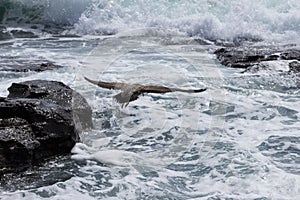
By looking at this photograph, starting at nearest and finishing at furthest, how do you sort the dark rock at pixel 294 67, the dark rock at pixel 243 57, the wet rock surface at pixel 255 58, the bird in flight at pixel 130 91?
the bird in flight at pixel 130 91 → the dark rock at pixel 294 67 → the wet rock surface at pixel 255 58 → the dark rock at pixel 243 57

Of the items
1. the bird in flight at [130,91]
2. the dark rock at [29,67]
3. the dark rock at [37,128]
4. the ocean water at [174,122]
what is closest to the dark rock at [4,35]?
the ocean water at [174,122]

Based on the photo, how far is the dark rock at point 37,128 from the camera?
142 inches

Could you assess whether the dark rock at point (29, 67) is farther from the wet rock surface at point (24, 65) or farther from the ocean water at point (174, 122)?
the ocean water at point (174, 122)

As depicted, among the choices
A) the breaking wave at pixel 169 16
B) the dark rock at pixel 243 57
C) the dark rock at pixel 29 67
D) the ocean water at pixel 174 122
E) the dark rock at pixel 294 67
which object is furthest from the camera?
the breaking wave at pixel 169 16

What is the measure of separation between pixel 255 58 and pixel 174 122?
3514mm

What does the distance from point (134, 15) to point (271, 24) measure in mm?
4437

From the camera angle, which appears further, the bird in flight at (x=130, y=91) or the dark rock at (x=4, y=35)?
the dark rock at (x=4, y=35)

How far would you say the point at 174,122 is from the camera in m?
5.12

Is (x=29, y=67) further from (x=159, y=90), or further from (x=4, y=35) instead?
(x=4, y=35)

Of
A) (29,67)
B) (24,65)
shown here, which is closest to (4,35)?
(24,65)

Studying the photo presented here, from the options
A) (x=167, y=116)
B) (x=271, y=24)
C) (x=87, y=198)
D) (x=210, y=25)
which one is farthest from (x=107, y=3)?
(x=87, y=198)

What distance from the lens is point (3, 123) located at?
3.87 meters

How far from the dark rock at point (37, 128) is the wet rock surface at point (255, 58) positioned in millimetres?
3848

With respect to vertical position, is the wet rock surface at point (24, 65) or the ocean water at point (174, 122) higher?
the wet rock surface at point (24, 65)
